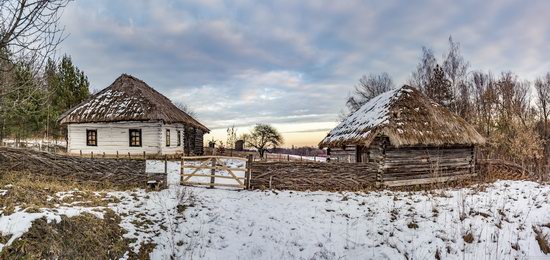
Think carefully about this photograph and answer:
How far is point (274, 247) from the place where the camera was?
25.3 ft

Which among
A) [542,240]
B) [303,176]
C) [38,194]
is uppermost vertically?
[38,194]

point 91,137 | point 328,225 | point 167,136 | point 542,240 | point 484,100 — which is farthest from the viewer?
point 484,100

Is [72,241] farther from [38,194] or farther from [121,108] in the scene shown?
[121,108]

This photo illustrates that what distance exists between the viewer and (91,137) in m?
23.2

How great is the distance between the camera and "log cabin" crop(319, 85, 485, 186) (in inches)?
554

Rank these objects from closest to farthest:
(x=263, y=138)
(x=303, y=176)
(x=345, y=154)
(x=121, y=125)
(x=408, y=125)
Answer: (x=303, y=176), (x=408, y=125), (x=345, y=154), (x=121, y=125), (x=263, y=138)

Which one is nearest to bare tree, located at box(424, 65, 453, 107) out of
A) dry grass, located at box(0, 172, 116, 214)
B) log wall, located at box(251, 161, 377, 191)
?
log wall, located at box(251, 161, 377, 191)

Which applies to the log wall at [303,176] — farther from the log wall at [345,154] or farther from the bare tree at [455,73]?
the bare tree at [455,73]

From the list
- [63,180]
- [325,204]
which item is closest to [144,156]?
[63,180]

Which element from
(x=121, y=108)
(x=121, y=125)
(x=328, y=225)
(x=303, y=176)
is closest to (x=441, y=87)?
(x=303, y=176)

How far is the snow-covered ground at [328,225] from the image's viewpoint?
7.47 m

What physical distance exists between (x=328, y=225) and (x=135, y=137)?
1816 cm

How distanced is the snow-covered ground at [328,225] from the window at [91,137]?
14.3 m

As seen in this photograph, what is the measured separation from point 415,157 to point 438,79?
1612cm
